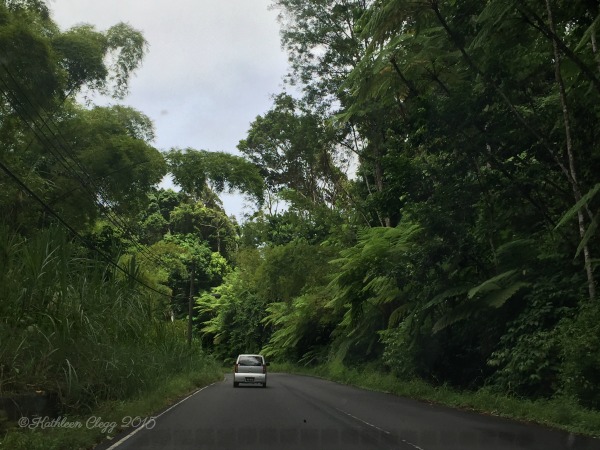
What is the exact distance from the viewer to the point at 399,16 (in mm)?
14766

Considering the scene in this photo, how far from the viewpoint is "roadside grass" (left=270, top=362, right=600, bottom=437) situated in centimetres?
1212

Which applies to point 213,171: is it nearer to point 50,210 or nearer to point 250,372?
point 250,372

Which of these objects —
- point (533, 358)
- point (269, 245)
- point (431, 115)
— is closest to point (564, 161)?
point (431, 115)

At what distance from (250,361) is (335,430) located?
17524 mm

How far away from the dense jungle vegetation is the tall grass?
5cm

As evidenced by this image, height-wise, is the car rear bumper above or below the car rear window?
below

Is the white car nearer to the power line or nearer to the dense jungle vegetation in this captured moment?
the dense jungle vegetation

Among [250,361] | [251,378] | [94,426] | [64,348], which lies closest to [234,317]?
[250,361]

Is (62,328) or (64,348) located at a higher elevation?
(62,328)

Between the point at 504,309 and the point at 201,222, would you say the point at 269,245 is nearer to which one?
the point at 201,222

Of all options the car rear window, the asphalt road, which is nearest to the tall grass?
the asphalt road

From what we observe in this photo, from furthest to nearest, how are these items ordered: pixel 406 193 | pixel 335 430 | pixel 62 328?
pixel 406 193 < pixel 62 328 < pixel 335 430

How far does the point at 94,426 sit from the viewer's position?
11.2m

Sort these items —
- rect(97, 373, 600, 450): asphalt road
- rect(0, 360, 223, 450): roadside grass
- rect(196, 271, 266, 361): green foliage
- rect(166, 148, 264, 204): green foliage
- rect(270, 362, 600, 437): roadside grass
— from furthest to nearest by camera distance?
1. rect(196, 271, 266, 361): green foliage
2. rect(166, 148, 264, 204): green foliage
3. rect(270, 362, 600, 437): roadside grass
4. rect(97, 373, 600, 450): asphalt road
5. rect(0, 360, 223, 450): roadside grass
